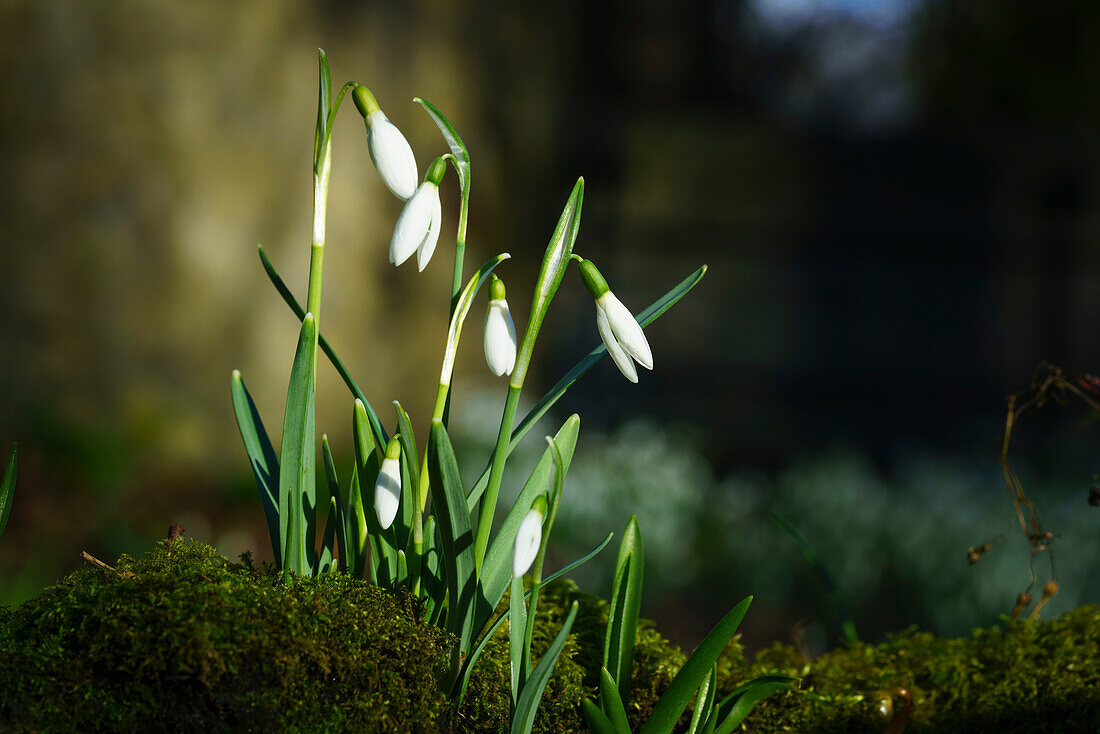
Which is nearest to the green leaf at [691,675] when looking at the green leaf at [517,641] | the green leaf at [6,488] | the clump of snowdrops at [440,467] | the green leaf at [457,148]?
the clump of snowdrops at [440,467]

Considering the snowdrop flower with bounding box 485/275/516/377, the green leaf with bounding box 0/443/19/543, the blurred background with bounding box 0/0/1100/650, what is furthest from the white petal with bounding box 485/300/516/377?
the blurred background with bounding box 0/0/1100/650

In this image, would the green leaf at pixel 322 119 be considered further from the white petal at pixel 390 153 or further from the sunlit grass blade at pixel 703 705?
the sunlit grass blade at pixel 703 705

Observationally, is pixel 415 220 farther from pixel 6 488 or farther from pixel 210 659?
pixel 6 488

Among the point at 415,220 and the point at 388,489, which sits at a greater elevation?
the point at 415,220

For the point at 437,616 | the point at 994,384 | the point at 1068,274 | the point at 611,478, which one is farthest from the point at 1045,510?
the point at 437,616

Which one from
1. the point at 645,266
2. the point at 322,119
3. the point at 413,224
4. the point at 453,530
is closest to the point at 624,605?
the point at 453,530

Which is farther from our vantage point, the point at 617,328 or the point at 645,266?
the point at 645,266

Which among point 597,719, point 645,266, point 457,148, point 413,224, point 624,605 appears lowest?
point 597,719

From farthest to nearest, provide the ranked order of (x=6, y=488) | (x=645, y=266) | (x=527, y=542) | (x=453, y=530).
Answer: (x=645, y=266) → (x=6, y=488) → (x=453, y=530) → (x=527, y=542)
